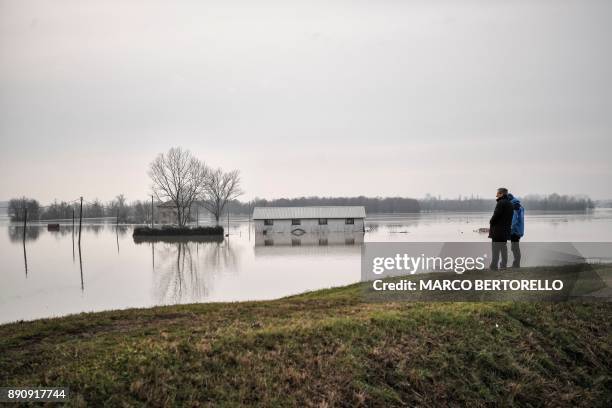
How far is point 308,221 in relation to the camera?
54.1 m

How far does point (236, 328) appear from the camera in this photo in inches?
260

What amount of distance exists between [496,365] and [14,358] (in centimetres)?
627

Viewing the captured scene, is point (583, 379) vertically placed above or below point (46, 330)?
below

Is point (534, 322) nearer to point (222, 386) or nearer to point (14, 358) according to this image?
point (222, 386)

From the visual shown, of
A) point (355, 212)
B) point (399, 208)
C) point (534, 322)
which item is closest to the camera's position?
point (534, 322)

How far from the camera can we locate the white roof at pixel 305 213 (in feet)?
178

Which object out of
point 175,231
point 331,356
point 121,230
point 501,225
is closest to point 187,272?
point 501,225

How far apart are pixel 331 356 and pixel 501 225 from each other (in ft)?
22.3

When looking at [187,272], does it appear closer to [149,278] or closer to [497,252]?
[149,278]

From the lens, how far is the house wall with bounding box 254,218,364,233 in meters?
53.3

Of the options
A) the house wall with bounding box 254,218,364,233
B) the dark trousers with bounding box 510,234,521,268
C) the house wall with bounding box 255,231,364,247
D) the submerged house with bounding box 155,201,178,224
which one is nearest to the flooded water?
the dark trousers with bounding box 510,234,521,268

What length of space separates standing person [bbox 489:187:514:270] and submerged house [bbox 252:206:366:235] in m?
41.9

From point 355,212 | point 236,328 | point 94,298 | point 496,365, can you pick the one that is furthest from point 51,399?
point 355,212

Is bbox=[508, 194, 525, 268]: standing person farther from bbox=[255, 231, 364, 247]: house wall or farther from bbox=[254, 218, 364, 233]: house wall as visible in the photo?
bbox=[254, 218, 364, 233]: house wall
